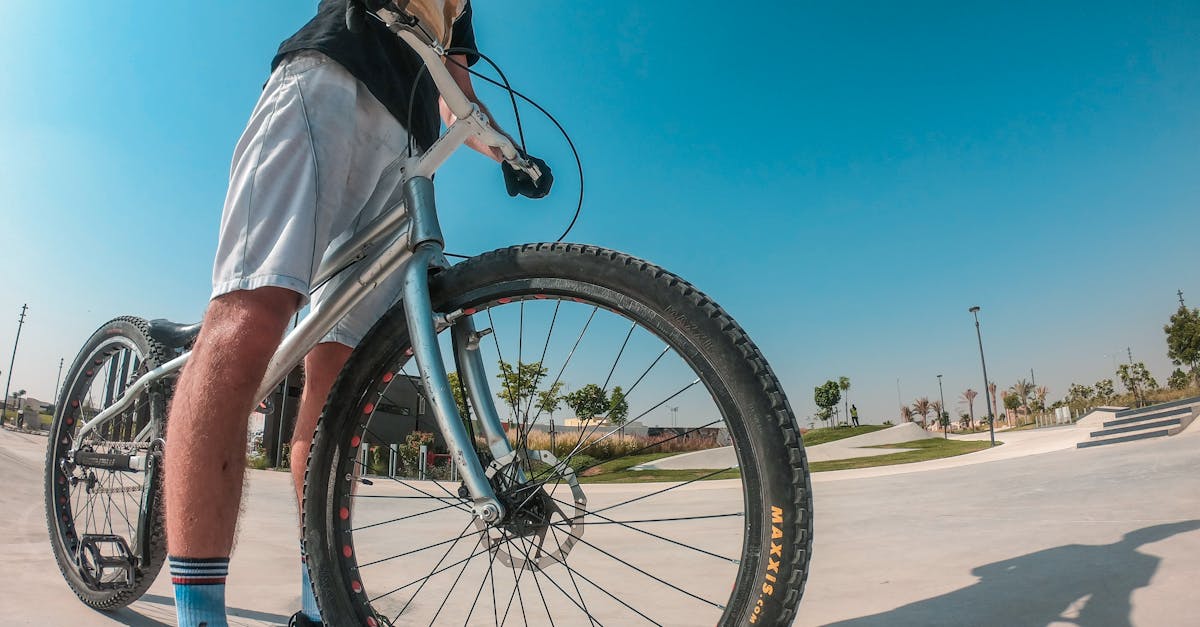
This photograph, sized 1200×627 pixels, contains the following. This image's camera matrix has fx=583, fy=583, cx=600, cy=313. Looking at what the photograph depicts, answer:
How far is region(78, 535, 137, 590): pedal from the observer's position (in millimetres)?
1589

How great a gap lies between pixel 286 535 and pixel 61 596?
125cm

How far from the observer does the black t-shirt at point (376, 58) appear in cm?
124

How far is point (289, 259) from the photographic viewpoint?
1.11m

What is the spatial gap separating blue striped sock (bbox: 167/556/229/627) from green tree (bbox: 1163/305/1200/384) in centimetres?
3439

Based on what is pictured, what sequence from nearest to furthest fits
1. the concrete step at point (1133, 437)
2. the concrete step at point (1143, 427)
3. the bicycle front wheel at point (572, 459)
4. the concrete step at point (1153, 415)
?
1. the bicycle front wheel at point (572, 459)
2. the concrete step at point (1133, 437)
3. the concrete step at point (1143, 427)
4. the concrete step at point (1153, 415)

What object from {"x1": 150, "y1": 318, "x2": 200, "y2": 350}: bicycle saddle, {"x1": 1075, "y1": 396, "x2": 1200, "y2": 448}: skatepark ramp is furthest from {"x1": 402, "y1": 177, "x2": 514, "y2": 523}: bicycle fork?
{"x1": 1075, "y1": 396, "x2": 1200, "y2": 448}: skatepark ramp

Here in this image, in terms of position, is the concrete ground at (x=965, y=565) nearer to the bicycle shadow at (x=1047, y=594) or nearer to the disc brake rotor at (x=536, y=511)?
the bicycle shadow at (x=1047, y=594)

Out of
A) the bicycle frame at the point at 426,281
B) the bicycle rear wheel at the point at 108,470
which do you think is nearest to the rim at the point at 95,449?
the bicycle rear wheel at the point at 108,470

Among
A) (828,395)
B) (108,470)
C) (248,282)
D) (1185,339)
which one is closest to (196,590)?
(248,282)

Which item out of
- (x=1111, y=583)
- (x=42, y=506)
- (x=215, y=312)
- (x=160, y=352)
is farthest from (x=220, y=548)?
(x=42, y=506)

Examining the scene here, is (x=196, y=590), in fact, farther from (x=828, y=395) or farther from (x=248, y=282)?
(x=828, y=395)

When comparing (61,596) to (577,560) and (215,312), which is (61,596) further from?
(577,560)

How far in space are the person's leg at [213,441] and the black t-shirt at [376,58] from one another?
513 mm

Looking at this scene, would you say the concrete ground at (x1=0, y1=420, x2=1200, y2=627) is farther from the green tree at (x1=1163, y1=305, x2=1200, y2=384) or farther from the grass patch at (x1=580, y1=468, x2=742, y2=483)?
the green tree at (x1=1163, y1=305, x2=1200, y2=384)
